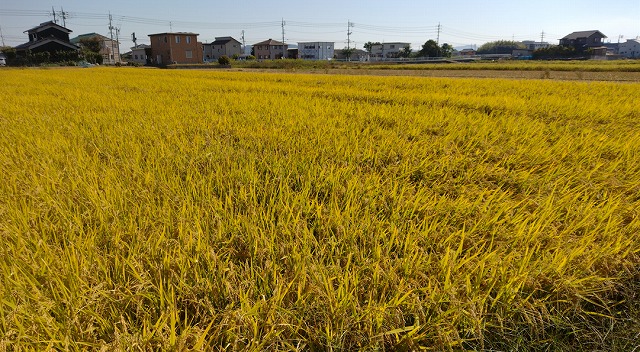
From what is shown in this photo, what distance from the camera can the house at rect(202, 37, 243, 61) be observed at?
2245 inches

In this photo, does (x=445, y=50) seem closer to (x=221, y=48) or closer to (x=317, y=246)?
(x=221, y=48)

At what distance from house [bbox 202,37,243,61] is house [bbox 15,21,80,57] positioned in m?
24.4

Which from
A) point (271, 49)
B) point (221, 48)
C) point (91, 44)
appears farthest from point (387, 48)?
point (91, 44)

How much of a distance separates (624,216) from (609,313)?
0.76 metres

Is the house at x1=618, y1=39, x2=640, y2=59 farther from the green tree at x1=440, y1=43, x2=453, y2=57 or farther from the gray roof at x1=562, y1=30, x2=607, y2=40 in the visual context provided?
the green tree at x1=440, y1=43, x2=453, y2=57

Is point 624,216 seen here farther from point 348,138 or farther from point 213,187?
point 213,187

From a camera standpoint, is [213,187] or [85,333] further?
[213,187]

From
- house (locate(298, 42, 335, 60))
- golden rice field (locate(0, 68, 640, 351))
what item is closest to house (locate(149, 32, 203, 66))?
house (locate(298, 42, 335, 60))

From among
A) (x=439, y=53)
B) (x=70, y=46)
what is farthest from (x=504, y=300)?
(x=439, y=53)

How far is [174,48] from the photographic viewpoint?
3969 cm

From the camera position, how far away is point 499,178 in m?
2.02

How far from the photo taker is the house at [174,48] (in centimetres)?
3934

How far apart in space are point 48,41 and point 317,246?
1700 inches

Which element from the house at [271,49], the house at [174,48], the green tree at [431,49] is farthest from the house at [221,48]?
the green tree at [431,49]
